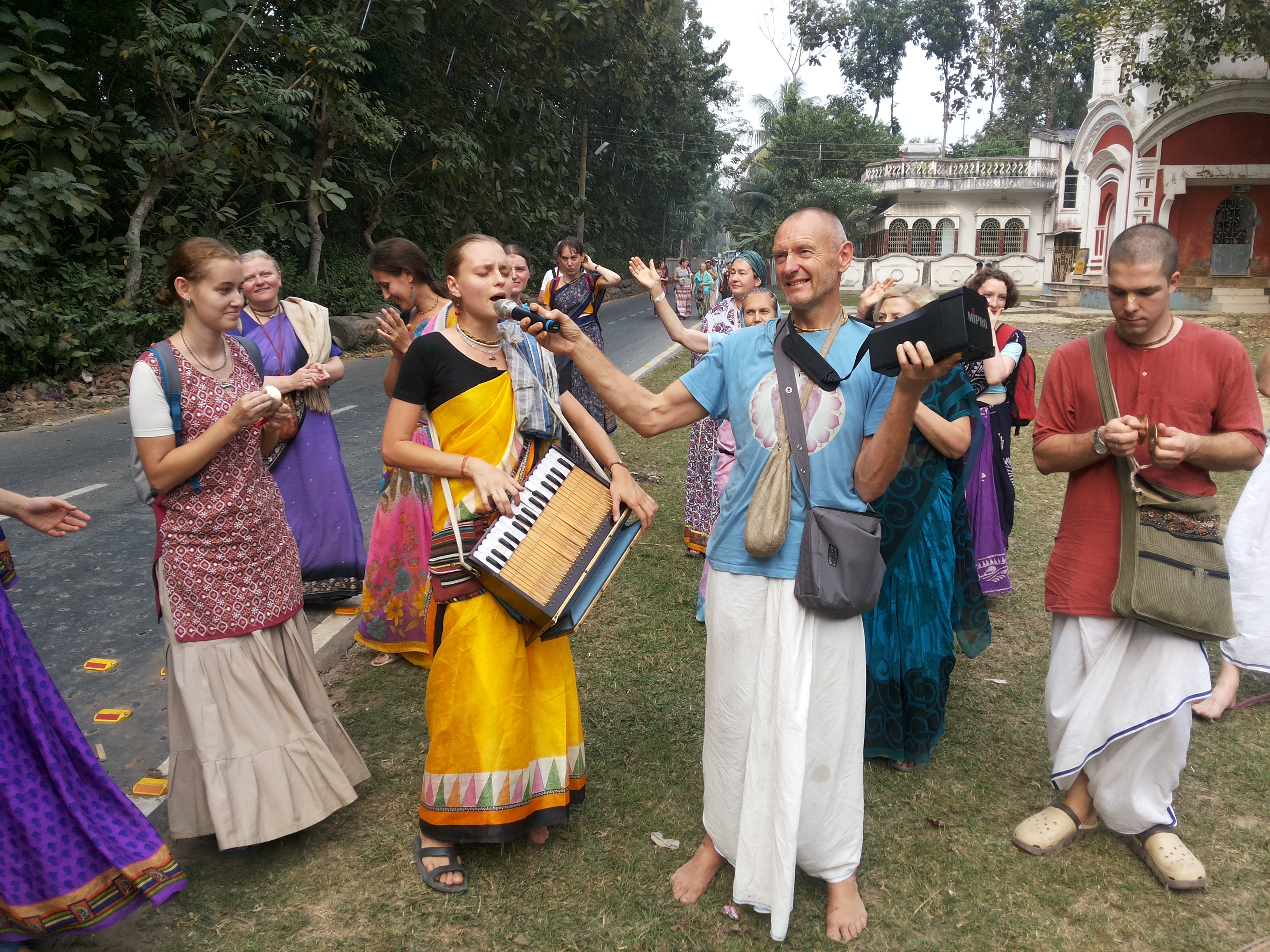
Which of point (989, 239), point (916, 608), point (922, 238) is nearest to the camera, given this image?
point (916, 608)

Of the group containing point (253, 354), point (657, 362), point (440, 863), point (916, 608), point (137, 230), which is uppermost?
point (137, 230)

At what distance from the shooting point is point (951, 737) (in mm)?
4180

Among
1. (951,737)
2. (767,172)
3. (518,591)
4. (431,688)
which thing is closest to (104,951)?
(431,688)

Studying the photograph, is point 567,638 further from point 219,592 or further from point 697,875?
point 219,592

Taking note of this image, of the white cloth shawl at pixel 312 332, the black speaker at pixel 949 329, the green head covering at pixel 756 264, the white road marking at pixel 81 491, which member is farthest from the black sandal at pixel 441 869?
the white road marking at pixel 81 491

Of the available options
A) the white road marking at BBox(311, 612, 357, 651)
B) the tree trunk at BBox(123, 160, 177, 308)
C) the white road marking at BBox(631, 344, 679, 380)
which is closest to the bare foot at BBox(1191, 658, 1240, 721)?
the white road marking at BBox(311, 612, 357, 651)

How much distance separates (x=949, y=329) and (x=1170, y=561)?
1512 mm

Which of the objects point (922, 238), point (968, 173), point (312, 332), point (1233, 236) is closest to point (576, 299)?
point (312, 332)

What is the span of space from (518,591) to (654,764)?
1.41 meters

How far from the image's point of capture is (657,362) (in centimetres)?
1664

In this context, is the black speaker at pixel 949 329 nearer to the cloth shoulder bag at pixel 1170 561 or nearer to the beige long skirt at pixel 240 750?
the cloth shoulder bag at pixel 1170 561

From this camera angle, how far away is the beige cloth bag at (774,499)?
2.70m

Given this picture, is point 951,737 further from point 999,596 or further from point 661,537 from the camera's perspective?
point 661,537

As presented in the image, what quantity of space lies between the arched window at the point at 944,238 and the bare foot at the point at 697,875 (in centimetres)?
4870
